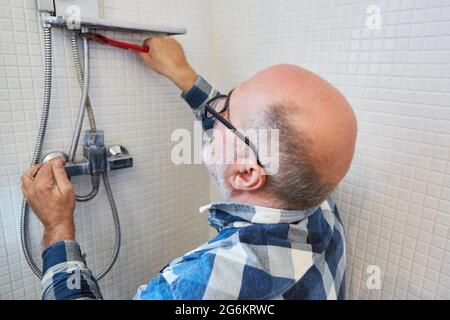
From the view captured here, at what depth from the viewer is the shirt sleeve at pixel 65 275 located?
1.93ft

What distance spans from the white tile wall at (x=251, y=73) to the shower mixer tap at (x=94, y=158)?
0.15ft

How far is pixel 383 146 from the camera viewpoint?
2.51 ft

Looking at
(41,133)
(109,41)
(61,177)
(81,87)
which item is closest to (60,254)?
(61,177)

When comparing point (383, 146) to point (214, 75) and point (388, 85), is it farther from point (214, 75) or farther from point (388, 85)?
point (214, 75)

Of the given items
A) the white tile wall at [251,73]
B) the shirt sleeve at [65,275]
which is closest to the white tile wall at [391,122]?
the white tile wall at [251,73]

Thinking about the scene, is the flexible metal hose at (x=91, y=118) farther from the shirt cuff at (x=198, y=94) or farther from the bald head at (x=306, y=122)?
the bald head at (x=306, y=122)

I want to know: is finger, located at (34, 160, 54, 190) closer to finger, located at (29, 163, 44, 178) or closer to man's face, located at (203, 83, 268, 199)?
finger, located at (29, 163, 44, 178)

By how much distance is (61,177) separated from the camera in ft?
2.34

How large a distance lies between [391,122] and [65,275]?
2.58ft

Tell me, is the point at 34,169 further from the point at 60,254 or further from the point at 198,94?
the point at 198,94

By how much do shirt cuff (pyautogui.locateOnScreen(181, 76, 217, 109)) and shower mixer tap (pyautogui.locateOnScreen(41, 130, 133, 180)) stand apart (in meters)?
0.24

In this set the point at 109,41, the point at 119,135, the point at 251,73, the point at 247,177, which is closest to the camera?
the point at 247,177
